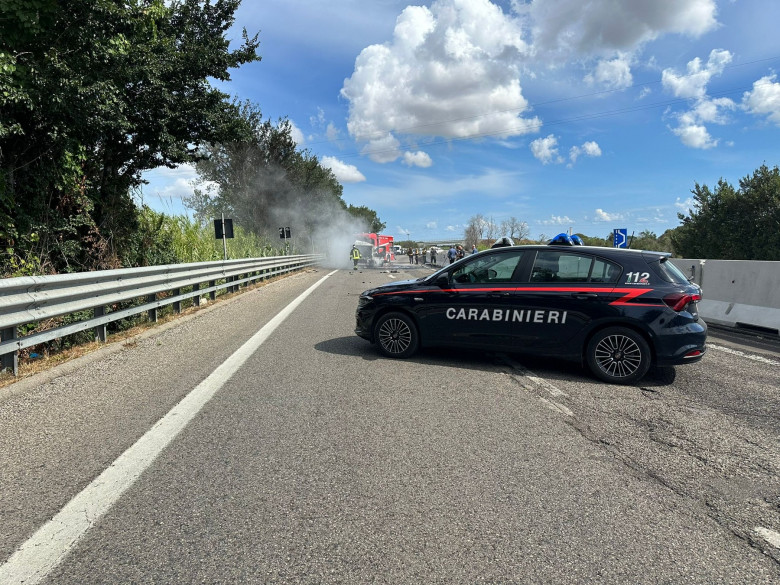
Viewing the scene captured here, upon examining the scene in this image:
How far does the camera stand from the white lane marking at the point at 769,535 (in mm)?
2450

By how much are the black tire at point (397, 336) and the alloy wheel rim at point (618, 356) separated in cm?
215

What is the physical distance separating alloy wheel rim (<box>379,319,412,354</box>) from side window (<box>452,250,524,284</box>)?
91 cm

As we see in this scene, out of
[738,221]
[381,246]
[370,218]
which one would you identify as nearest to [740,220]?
[738,221]

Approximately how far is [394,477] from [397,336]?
3354mm

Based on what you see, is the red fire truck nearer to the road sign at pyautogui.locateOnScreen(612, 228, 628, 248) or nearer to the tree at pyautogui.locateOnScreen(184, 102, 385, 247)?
the tree at pyautogui.locateOnScreen(184, 102, 385, 247)

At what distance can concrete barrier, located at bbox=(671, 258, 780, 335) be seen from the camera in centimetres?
838

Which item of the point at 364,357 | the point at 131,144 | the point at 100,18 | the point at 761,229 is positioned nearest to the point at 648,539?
the point at 364,357

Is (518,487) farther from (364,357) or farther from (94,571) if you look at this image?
(364,357)

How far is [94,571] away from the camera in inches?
86.8

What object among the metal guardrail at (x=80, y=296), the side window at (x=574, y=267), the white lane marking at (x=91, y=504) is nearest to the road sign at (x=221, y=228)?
the metal guardrail at (x=80, y=296)

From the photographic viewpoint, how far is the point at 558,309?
5.56m

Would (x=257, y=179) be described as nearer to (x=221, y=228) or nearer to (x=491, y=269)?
(x=221, y=228)

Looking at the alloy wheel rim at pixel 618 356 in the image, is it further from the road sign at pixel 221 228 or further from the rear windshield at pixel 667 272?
the road sign at pixel 221 228

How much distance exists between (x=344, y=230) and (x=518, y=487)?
59544mm
